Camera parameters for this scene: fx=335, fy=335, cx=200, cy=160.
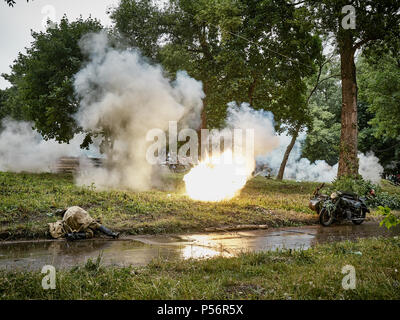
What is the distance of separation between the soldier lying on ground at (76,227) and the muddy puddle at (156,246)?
10.7 inches

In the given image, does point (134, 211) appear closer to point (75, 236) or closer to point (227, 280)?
point (75, 236)

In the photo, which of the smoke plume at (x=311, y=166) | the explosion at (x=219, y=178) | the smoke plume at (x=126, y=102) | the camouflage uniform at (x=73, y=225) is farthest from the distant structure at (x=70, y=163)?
the smoke plume at (x=311, y=166)

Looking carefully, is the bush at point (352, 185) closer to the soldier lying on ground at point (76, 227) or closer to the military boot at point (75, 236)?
the soldier lying on ground at point (76, 227)

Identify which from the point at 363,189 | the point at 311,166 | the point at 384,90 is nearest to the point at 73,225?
the point at 363,189

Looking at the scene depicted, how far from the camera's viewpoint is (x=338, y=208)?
39.4 feet

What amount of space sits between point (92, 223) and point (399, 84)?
24.6 metres

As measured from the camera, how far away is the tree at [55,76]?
1722 centimetres

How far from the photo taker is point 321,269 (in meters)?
5.45

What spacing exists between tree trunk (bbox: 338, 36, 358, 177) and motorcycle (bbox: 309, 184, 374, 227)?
13.7ft

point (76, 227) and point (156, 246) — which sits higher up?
point (76, 227)

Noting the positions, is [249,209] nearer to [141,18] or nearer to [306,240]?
[306,240]

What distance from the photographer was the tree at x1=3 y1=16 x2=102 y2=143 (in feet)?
56.5

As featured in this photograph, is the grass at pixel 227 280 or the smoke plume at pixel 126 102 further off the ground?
the smoke plume at pixel 126 102

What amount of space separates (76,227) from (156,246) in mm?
2245
